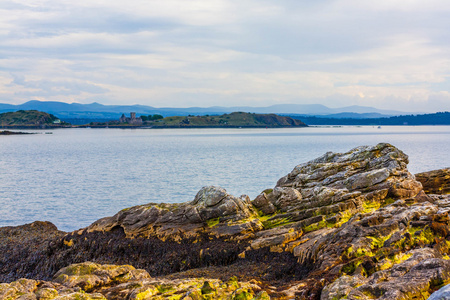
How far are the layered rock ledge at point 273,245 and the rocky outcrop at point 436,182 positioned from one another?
0.21 feet

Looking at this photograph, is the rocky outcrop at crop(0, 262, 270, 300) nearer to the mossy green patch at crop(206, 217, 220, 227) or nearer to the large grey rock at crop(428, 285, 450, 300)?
the large grey rock at crop(428, 285, 450, 300)

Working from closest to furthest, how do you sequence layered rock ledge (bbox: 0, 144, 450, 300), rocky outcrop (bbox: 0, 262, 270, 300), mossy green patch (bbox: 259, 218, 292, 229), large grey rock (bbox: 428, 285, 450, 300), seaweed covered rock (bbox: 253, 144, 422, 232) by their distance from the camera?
large grey rock (bbox: 428, 285, 450, 300)
rocky outcrop (bbox: 0, 262, 270, 300)
layered rock ledge (bbox: 0, 144, 450, 300)
seaweed covered rock (bbox: 253, 144, 422, 232)
mossy green patch (bbox: 259, 218, 292, 229)

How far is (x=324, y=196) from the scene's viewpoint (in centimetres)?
2350

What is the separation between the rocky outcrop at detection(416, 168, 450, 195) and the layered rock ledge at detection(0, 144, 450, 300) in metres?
0.06

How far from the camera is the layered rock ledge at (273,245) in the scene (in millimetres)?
10609

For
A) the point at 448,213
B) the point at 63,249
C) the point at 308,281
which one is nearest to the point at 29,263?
the point at 63,249

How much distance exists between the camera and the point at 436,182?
27250 mm

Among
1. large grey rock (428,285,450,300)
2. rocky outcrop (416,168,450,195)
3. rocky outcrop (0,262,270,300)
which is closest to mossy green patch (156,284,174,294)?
rocky outcrop (0,262,270,300)

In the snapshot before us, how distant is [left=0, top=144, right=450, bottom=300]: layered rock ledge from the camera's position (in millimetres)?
10609

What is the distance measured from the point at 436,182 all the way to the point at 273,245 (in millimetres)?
15049

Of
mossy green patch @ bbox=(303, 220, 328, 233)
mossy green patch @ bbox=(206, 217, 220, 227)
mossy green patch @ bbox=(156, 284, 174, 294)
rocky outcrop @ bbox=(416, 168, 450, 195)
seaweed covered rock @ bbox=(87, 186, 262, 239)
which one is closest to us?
mossy green patch @ bbox=(156, 284, 174, 294)

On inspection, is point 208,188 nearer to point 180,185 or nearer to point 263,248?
point 263,248

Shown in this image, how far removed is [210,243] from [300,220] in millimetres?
5447

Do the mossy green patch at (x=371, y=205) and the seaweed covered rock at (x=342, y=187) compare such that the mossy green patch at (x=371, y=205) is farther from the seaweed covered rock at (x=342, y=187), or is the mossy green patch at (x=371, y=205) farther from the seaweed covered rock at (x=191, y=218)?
the seaweed covered rock at (x=191, y=218)
